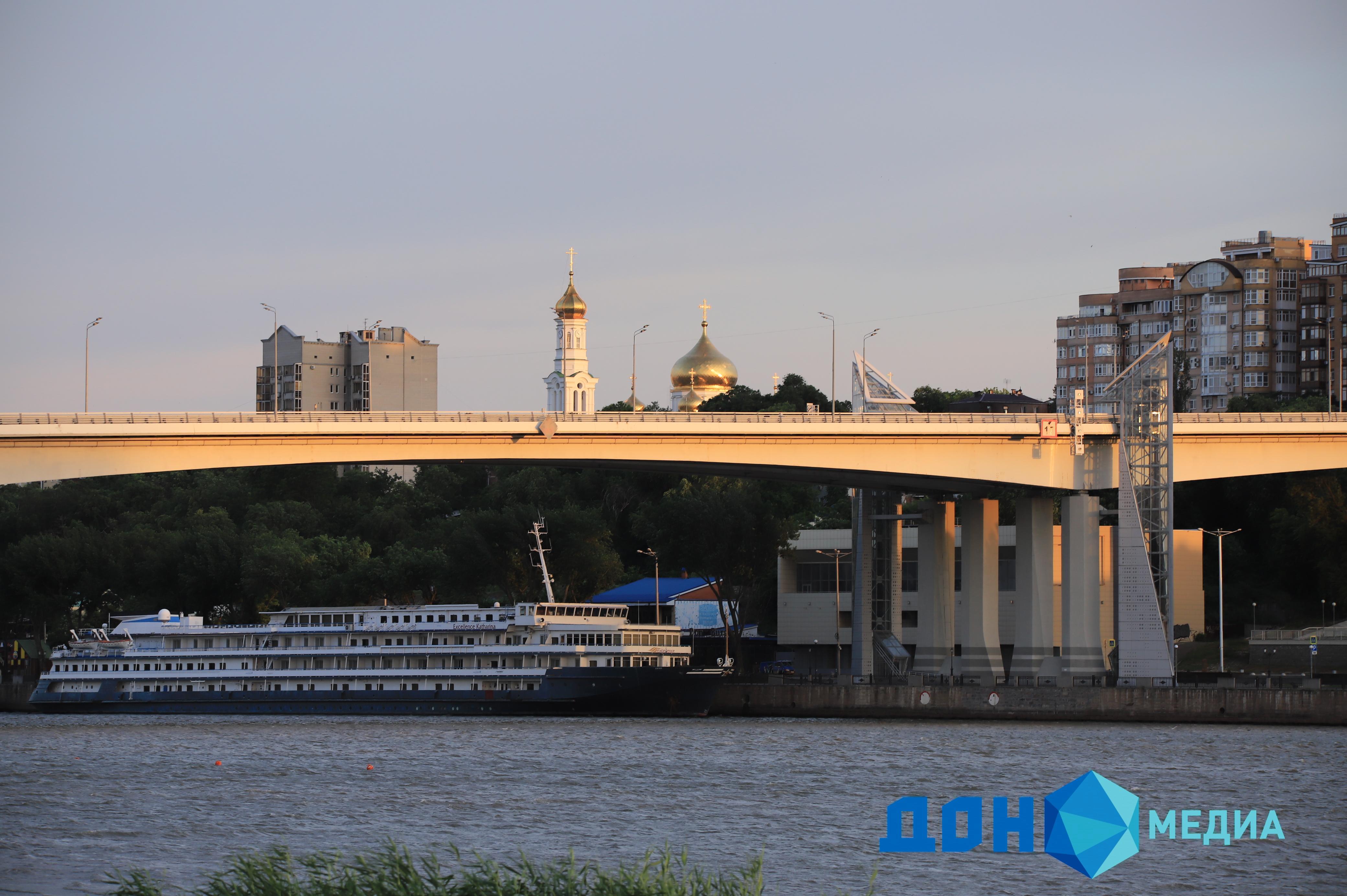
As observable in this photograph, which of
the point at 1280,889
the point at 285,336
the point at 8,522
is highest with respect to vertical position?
the point at 285,336

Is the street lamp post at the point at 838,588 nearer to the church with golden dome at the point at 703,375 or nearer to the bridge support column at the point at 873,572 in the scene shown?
the bridge support column at the point at 873,572

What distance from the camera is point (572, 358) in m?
157

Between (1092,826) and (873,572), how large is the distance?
137 ft

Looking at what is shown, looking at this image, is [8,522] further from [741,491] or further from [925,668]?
[925,668]

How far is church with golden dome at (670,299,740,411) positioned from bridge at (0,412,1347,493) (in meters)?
97.9

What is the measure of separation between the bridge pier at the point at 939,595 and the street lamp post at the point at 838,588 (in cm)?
769

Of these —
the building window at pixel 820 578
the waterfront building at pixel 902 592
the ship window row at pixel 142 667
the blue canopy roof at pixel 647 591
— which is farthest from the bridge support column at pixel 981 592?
the ship window row at pixel 142 667

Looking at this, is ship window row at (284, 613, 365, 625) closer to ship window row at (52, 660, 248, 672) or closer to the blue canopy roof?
ship window row at (52, 660, 248, 672)

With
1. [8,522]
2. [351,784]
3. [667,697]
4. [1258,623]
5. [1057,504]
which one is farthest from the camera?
[8,522]

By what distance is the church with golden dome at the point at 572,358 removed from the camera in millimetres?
155375

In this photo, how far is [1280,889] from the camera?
111 feet

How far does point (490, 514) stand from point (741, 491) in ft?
45.6

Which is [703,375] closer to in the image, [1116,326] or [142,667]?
[1116,326]

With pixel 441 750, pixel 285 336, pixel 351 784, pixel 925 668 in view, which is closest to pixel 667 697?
pixel 925 668
